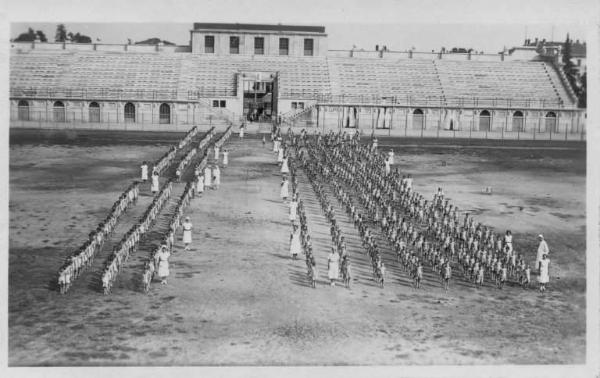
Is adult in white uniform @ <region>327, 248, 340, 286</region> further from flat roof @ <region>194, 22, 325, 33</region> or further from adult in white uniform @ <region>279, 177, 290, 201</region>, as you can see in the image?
flat roof @ <region>194, 22, 325, 33</region>

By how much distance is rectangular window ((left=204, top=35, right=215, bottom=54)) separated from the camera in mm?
55906

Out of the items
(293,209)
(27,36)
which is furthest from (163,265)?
(27,36)

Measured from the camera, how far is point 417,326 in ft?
50.4

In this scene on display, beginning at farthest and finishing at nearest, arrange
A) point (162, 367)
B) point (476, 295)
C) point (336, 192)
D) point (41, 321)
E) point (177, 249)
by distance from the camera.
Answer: point (336, 192), point (177, 249), point (476, 295), point (41, 321), point (162, 367)

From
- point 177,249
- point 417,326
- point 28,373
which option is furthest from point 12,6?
point 417,326

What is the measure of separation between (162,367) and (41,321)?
128 inches

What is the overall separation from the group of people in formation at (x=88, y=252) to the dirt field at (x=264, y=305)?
0.42m

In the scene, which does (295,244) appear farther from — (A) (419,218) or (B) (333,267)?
(A) (419,218)

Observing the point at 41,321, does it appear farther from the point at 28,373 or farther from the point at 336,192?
the point at 336,192

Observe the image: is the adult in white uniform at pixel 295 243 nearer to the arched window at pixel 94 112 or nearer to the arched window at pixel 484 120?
the arched window at pixel 94 112

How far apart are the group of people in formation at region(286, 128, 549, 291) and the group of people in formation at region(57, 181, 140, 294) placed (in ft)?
20.7

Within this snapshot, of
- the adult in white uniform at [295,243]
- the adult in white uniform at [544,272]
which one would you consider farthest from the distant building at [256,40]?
the adult in white uniform at [544,272]

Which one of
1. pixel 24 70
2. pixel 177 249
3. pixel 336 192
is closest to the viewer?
pixel 177 249

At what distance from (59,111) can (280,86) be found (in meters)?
15.4
